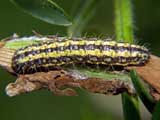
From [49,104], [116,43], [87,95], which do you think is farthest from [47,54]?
[49,104]

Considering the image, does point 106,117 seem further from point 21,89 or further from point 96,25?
point 21,89

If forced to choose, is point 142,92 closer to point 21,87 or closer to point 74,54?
point 21,87

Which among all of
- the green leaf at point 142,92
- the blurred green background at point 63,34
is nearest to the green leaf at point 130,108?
the green leaf at point 142,92

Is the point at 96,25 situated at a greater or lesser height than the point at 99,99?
greater

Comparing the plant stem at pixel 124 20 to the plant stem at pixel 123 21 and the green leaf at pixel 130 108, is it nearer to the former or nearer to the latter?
the plant stem at pixel 123 21

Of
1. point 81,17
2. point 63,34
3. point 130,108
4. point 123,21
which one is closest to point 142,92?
point 130,108

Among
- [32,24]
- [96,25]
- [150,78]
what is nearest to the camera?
[150,78]

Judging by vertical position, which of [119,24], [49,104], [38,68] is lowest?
[49,104]
